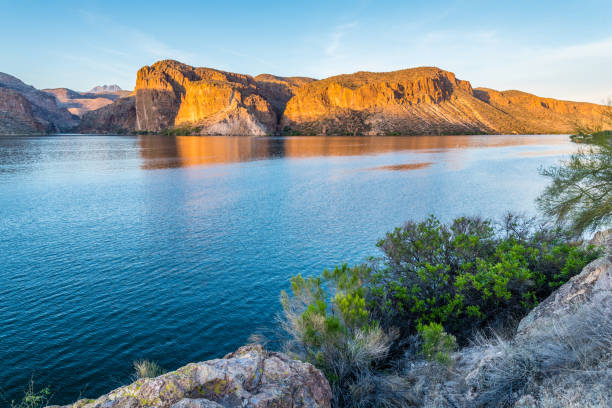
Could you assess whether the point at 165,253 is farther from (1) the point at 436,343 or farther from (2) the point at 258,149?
(2) the point at 258,149

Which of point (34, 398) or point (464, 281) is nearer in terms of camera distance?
point (34, 398)

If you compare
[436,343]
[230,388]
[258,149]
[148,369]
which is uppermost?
[258,149]

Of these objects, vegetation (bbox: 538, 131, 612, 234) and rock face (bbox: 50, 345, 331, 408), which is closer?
rock face (bbox: 50, 345, 331, 408)

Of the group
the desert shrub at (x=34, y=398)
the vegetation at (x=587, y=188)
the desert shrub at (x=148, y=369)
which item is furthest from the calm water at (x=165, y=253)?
the vegetation at (x=587, y=188)

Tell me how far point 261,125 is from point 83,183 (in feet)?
491

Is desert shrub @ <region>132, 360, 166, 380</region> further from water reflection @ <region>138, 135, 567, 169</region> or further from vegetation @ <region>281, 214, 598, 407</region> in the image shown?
water reflection @ <region>138, 135, 567, 169</region>

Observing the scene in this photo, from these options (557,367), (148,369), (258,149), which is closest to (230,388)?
(557,367)

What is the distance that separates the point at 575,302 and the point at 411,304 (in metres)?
3.74

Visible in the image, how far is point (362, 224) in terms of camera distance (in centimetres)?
2281

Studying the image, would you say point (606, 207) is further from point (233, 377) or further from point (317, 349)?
point (233, 377)

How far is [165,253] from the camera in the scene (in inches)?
694

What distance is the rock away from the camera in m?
5.96

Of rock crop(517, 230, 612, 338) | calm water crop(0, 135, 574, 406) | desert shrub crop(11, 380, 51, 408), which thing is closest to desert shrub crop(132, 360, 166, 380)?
calm water crop(0, 135, 574, 406)

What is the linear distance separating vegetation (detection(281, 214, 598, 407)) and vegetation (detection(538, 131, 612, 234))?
455 cm
